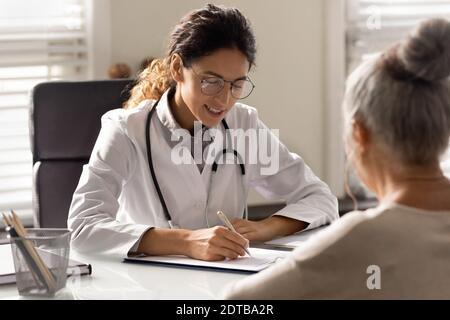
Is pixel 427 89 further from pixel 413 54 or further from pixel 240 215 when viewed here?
pixel 240 215

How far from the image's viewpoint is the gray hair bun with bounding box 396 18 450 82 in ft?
4.44

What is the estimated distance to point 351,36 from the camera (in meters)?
3.81

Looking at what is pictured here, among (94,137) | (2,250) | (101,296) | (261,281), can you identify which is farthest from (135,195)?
(261,281)

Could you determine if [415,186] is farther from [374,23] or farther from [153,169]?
[374,23]

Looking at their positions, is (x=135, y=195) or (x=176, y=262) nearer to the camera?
(x=176, y=262)

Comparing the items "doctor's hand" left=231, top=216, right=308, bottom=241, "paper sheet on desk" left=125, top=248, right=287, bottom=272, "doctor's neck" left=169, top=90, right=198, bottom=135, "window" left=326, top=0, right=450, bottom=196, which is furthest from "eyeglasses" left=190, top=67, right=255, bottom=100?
"window" left=326, top=0, right=450, bottom=196

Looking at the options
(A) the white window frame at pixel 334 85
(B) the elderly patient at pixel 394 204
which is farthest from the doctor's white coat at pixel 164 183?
(A) the white window frame at pixel 334 85

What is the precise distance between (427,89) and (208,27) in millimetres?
1019

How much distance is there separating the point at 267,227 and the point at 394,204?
0.90 m

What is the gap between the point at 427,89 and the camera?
1362mm

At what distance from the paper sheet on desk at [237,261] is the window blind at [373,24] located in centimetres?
185

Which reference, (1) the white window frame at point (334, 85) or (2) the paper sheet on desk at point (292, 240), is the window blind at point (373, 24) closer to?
(1) the white window frame at point (334, 85)

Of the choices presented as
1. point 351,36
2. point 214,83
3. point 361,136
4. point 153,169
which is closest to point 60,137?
point 153,169
